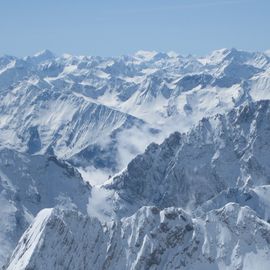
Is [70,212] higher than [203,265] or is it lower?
higher

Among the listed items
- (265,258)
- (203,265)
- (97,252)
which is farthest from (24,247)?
(265,258)

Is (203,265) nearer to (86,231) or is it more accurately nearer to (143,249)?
(143,249)

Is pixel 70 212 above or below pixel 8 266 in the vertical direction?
above

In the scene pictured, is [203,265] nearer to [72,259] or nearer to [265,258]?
[265,258]

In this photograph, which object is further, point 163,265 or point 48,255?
point 163,265

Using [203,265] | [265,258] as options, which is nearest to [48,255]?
[203,265]

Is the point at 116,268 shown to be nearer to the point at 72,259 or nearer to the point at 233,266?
the point at 72,259

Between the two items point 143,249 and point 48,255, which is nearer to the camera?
point 48,255
